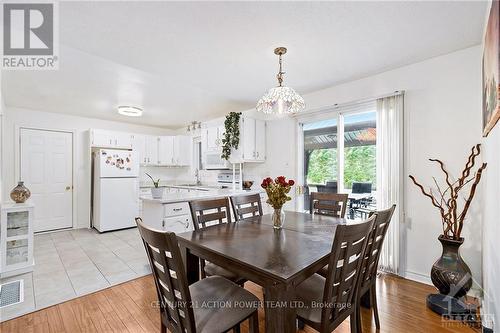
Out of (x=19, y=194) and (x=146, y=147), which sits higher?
(x=146, y=147)

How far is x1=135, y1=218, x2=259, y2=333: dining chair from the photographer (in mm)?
1060

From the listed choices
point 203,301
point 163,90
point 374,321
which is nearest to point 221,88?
point 163,90

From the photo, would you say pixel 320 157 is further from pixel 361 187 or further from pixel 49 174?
pixel 49 174

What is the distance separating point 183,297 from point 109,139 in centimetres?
494

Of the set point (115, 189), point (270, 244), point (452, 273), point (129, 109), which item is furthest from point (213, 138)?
point (452, 273)

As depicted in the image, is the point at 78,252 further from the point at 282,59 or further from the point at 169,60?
the point at 282,59

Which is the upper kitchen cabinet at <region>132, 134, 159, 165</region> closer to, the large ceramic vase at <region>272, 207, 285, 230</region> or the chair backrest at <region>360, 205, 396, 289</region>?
the large ceramic vase at <region>272, 207, 285, 230</region>

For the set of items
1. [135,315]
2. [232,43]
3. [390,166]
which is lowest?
[135,315]

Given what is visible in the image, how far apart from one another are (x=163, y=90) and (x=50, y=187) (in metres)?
3.32

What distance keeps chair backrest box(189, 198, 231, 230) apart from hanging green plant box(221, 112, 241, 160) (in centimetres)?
190

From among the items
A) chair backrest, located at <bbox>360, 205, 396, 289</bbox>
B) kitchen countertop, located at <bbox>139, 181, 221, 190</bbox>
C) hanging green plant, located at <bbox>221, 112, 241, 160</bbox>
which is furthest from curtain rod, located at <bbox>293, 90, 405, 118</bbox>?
kitchen countertop, located at <bbox>139, 181, 221, 190</bbox>

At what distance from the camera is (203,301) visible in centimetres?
139

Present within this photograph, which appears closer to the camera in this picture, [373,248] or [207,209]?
[373,248]

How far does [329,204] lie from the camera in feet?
8.39
